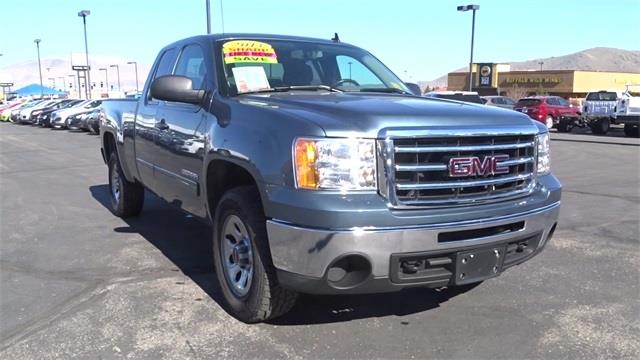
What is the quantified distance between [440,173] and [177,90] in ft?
6.77

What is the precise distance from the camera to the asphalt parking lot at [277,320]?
3770 mm

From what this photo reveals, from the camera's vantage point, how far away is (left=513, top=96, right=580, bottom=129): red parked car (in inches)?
1138

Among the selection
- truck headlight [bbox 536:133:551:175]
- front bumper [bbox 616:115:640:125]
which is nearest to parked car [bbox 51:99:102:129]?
front bumper [bbox 616:115:640:125]

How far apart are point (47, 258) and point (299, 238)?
3472mm

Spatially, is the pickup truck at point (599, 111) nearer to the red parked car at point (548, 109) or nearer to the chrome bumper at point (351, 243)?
the red parked car at point (548, 109)

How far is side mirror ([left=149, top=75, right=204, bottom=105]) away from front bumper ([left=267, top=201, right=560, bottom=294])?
1.46 meters

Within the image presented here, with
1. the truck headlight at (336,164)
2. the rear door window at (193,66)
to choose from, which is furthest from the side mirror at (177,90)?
the truck headlight at (336,164)

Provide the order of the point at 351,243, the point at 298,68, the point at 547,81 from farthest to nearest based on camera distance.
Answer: the point at 547,81 < the point at 298,68 < the point at 351,243

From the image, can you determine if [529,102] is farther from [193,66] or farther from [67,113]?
[193,66]

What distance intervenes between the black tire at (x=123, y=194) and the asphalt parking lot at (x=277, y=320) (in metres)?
0.25

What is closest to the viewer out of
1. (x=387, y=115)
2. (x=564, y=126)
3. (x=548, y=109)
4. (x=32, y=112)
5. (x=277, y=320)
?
(x=387, y=115)

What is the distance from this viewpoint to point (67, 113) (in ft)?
100.0

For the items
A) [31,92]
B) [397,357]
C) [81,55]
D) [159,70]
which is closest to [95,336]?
[397,357]

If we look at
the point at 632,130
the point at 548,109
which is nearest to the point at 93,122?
the point at 548,109
